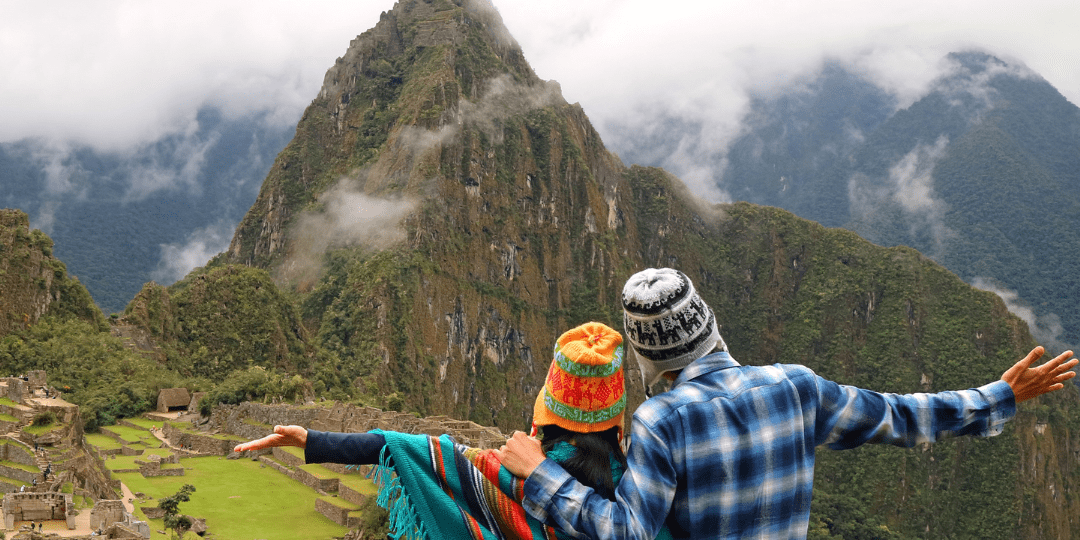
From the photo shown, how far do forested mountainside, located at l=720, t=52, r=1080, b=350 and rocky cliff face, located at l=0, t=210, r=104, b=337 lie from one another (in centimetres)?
9499

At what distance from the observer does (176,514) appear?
16031mm

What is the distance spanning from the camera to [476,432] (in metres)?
24.7

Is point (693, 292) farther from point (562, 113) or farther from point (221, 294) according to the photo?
point (562, 113)

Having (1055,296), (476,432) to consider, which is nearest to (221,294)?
(476,432)

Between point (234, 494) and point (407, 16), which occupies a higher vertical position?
point (407, 16)

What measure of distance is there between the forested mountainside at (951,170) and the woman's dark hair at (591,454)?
354ft

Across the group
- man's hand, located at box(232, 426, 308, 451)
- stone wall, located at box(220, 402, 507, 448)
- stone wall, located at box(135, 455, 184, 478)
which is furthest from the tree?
man's hand, located at box(232, 426, 308, 451)

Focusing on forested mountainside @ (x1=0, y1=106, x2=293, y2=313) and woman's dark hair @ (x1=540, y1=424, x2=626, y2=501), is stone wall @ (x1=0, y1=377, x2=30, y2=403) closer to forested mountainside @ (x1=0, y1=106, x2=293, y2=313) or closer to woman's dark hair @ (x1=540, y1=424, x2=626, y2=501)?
woman's dark hair @ (x1=540, y1=424, x2=626, y2=501)

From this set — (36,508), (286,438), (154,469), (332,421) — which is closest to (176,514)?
(36,508)

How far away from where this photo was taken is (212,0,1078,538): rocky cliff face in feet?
213

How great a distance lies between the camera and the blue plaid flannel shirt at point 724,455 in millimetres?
2590

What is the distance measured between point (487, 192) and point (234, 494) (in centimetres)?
5664

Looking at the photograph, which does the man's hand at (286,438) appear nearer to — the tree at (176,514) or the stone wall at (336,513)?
the tree at (176,514)

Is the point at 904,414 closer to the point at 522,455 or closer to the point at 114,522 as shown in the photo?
the point at 522,455
